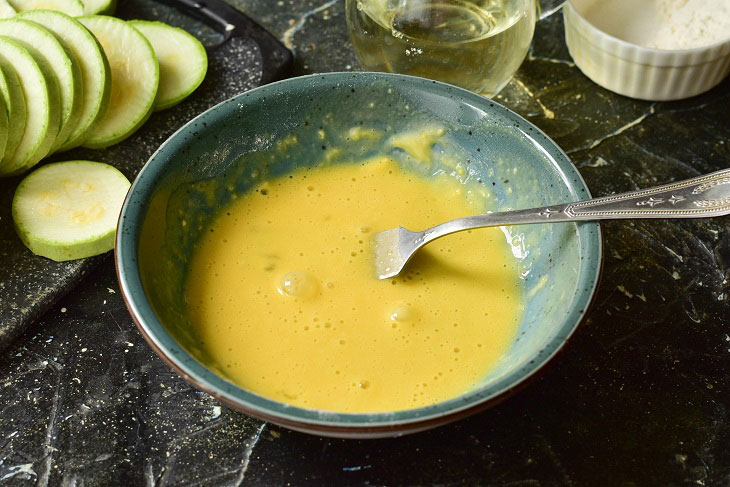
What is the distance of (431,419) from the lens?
33.9 inches

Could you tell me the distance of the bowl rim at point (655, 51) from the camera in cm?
141

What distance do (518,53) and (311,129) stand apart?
15.3 inches

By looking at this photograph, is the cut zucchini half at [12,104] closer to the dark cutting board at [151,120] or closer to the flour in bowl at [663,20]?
the dark cutting board at [151,120]

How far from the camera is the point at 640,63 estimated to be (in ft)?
4.74

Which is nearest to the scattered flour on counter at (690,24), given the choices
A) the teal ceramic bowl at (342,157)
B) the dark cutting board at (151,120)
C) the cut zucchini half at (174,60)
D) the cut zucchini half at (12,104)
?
the teal ceramic bowl at (342,157)

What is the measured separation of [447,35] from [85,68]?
0.59m

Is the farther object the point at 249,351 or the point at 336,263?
the point at 336,263

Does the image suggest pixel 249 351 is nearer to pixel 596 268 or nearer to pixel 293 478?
pixel 293 478

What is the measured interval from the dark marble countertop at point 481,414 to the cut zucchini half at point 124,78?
249mm

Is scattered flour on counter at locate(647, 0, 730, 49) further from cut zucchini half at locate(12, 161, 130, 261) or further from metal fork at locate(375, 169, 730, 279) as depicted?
cut zucchini half at locate(12, 161, 130, 261)

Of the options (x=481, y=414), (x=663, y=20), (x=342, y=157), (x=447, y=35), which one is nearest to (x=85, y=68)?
(x=342, y=157)

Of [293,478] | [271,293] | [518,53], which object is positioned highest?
[518,53]

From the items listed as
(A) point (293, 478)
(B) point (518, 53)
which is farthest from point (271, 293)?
(B) point (518, 53)

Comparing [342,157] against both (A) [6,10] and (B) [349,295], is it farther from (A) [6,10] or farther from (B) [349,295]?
(A) [6,10]
